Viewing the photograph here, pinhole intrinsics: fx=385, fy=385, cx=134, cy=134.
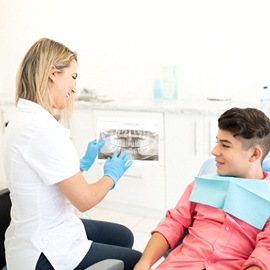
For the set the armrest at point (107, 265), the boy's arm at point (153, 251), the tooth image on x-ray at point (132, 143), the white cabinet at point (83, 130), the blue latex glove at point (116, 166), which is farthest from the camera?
the white cabinet at point (83, 130)

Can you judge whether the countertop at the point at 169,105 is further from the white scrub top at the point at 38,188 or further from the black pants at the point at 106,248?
the white scrub top at the point at 38,188

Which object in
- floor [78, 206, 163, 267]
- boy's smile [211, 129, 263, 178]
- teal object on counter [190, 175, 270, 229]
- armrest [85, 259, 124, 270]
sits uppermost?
boy's smile [211, 129, 263, 178]

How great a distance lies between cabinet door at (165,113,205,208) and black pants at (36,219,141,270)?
3.58 ft

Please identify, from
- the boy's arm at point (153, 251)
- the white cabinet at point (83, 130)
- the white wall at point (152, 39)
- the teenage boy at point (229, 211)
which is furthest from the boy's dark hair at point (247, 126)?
the white cabinet at point (83, 130)

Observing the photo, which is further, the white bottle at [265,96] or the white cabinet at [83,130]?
the white cabinet at [83,130]

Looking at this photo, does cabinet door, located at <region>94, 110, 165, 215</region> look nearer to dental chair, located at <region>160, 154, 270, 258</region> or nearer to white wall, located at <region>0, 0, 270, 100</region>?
white wall, located at <region>0, 0, 270, 100</region>

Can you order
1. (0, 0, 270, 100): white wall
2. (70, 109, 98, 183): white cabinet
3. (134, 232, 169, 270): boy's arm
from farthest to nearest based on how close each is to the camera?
(70, 109, 98, 183): white cabinet, (0, 0, 270, 100): white wall, (134, 232, 169, 270): boy's arm

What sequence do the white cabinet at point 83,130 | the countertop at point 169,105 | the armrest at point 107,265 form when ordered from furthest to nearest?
the white cabinet at point 83,130
the countertop at point 169,105
the armrest at point 107,265

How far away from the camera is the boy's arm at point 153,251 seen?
4.10ft

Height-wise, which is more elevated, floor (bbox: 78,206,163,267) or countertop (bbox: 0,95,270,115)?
countertop (bbox: 0,95,270,115)

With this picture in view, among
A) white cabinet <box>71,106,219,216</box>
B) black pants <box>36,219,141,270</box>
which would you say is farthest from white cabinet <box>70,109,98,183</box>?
black pants <box>36,219,141,270</box>

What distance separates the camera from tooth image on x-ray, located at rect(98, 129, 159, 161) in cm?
189

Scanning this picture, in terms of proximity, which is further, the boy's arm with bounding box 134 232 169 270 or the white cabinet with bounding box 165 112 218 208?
the white cabinet with bounding box 165 112 218 208

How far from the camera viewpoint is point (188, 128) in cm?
261
